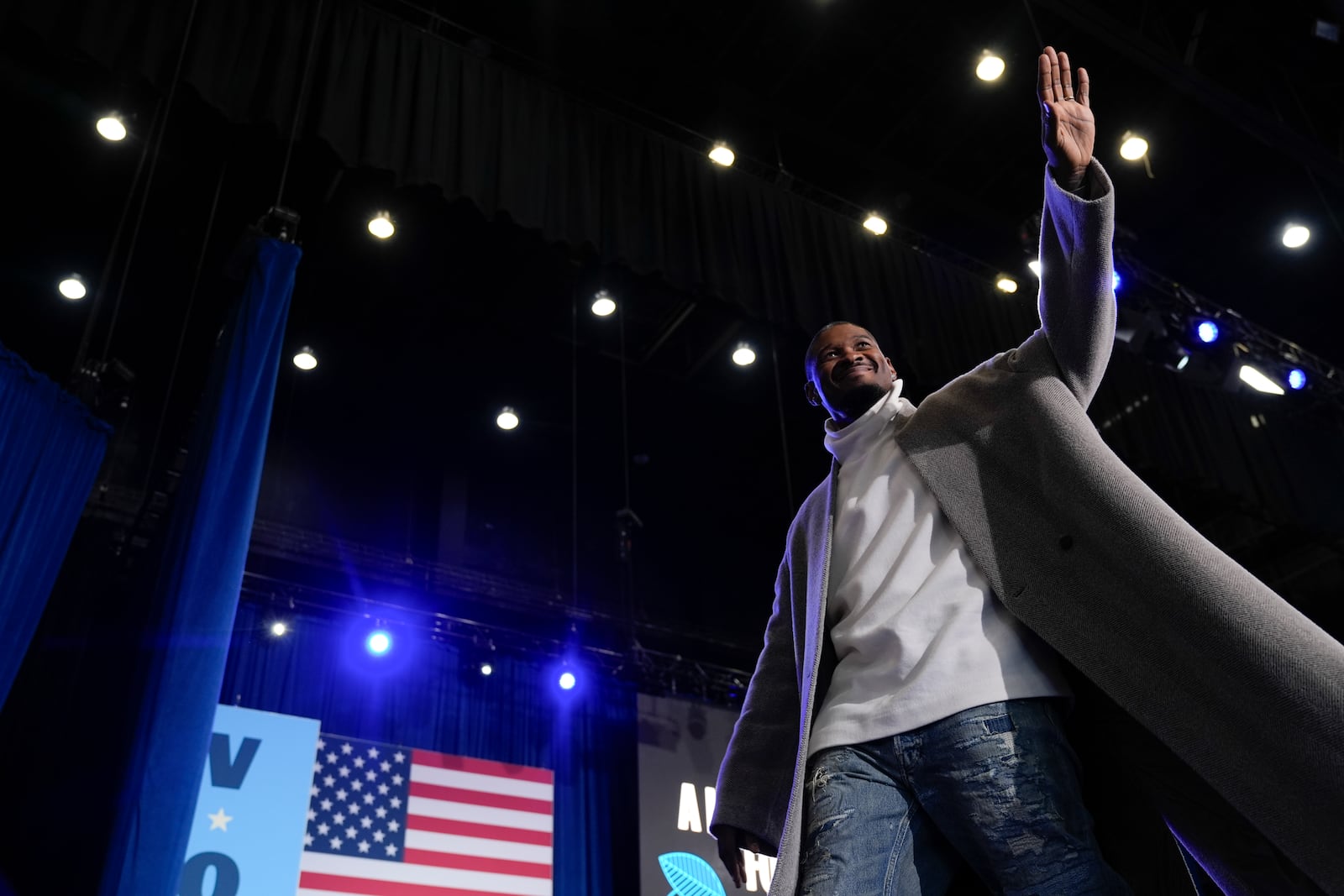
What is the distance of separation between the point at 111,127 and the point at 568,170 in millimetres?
2429

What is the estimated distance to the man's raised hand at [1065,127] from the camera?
140 centimetres

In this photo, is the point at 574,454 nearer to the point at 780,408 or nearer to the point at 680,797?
the point at 780,408

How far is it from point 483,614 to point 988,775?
710cm

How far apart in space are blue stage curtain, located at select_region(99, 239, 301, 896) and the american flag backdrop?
3.81 meters

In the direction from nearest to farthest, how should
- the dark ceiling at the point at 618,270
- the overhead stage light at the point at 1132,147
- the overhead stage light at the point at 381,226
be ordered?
the dark ceiling at the point at 618,270 < the overhead stage light at the point at 381,226 < the overhead stage light at the point at 1132,147

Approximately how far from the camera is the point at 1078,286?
1.39 m

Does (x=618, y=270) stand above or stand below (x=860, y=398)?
above

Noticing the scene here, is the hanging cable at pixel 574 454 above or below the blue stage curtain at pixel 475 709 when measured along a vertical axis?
above

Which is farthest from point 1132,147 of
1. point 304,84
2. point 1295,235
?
point 304,84

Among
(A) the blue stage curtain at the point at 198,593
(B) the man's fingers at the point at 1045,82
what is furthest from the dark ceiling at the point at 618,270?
(B) the man's fingers at the point at 1045,82

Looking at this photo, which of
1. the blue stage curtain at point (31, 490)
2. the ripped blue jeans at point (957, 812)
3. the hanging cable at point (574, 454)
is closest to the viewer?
the ripped blue jeans at point (957, 812)

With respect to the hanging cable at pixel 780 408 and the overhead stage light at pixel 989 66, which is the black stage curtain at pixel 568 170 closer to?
the hanging cable at pixel 780 408

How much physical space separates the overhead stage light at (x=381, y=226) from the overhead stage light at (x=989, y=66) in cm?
346

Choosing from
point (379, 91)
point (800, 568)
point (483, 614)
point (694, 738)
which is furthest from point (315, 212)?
point (800, 568)
